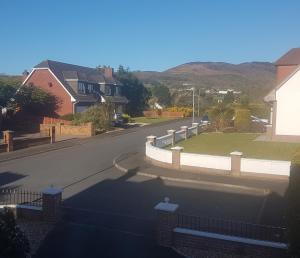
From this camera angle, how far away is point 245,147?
85.8 ft

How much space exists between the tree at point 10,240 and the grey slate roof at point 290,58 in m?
31.5

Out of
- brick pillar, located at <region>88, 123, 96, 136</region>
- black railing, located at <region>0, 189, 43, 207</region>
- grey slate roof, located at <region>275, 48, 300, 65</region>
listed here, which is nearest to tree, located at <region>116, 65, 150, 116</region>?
brick pillar, located at <region>88, 123, 96, 136</region>

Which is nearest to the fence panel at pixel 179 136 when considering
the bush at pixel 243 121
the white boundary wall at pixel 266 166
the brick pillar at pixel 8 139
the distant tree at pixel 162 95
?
the bush at pixel 243 121

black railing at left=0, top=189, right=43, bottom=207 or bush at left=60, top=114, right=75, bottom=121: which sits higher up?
bush at left=60, top=114, right=75, bottom=121

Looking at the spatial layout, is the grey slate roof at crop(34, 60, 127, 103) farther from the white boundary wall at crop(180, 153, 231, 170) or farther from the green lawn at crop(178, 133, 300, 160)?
the white boundary wall at crop(180, 153, 231, 170)

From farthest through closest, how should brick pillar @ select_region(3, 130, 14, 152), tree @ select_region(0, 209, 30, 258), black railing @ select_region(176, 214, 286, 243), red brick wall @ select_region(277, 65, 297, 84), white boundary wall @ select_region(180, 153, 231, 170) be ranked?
red brick wall @ select_region(277, 65, 297, 84) → brick pillar @ select_region(3, 130, 14, 152) → white boundary wall @ select_region(180, 153, 231, 170) → black railing @ select_region(176, 214, 286, 243) → tree @ select_region(0, 209, 30, 258)

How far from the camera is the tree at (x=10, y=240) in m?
6.92

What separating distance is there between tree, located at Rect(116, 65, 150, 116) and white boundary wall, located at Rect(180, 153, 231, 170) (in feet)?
155

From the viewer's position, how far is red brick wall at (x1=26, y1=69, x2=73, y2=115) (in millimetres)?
48375

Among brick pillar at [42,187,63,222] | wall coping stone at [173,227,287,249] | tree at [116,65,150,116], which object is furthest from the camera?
tree at [116,65,150,116]

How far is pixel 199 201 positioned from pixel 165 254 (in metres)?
5.07

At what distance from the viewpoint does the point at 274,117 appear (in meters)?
28.4

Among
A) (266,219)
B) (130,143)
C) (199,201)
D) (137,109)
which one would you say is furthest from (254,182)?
(137,109)

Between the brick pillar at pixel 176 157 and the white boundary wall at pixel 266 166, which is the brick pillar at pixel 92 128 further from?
the white boundary wall at pixel 266 166
